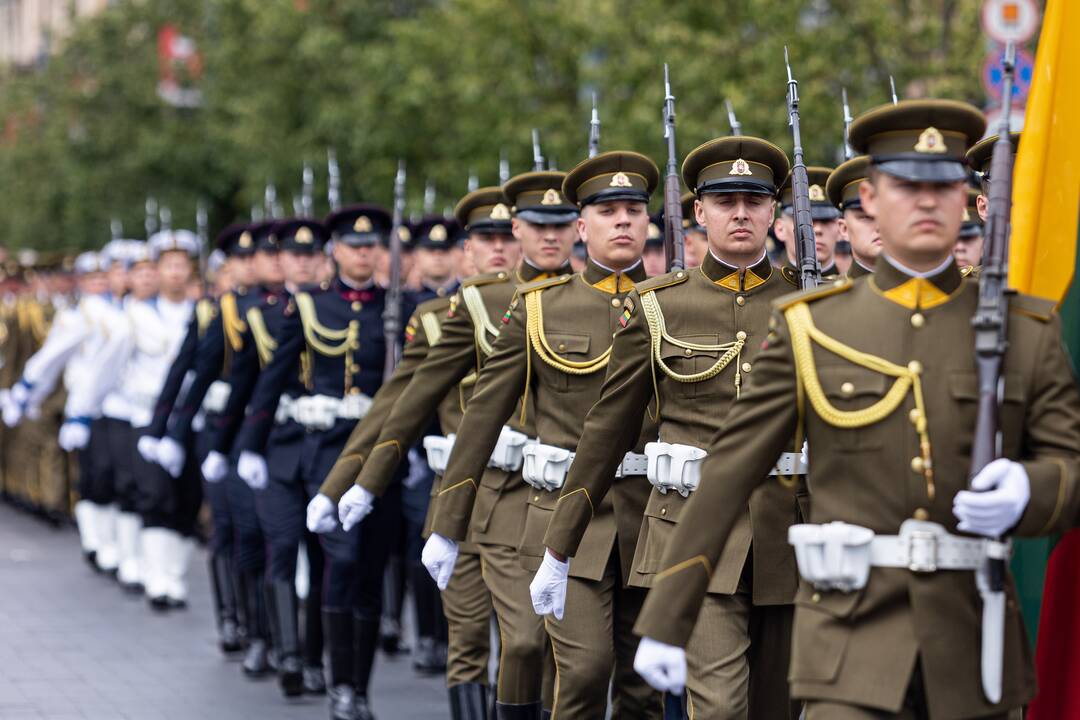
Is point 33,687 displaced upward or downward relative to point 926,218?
downward

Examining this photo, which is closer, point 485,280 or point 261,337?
point 485,280

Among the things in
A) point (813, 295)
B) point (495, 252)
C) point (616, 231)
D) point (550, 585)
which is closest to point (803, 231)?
point (616, 231)

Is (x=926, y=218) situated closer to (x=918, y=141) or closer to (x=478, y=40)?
(x=918, y=141)

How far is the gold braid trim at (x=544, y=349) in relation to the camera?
287 inches

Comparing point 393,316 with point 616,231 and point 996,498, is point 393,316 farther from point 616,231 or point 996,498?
point 996,498

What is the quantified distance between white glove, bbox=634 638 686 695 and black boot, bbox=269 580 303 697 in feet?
18.3

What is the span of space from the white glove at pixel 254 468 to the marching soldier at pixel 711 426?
12.7ft

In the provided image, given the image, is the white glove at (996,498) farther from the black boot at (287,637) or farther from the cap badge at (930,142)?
the black boot at (287,637)

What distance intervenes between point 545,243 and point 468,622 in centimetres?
152

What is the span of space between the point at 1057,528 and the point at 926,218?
75 centimetres

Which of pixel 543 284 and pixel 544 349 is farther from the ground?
pixel 543 284

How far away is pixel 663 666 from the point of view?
4824 millimetres

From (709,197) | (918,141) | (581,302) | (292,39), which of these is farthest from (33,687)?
(292,39)

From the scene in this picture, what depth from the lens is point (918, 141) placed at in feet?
15.9
